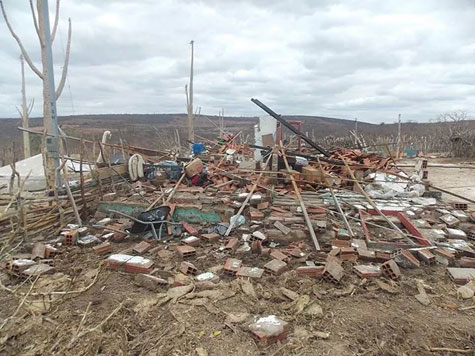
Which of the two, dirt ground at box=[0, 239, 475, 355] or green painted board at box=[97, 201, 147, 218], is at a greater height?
green painted board at box=[97, 201, 147, 218]

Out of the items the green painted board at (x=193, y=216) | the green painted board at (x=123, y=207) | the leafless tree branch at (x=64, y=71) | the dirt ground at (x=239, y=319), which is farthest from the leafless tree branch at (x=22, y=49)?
the dirt ground at (x=239, y=319)

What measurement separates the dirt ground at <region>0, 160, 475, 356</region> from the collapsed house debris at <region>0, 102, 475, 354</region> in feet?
0.29

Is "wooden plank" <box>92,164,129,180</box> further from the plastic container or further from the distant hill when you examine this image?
the distant hill

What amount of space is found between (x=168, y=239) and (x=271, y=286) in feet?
7.09

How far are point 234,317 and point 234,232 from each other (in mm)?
2299

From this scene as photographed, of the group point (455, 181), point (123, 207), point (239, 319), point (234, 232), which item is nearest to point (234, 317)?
point (239, 319)

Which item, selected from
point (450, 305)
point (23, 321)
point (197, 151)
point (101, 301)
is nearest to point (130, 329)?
point (101, 301)

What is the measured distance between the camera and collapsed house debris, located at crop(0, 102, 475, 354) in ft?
13.1

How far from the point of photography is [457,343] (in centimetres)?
292

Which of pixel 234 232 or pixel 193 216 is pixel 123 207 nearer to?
pixel 193 216

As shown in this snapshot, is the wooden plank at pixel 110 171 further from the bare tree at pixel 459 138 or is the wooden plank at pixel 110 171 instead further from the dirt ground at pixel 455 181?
the bare tree at pixel 459 138

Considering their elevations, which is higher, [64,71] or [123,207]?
[64,71]

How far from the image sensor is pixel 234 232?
5457 mm

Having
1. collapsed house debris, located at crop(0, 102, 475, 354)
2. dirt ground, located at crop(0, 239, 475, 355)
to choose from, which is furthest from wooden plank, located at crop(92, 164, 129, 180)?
dirt ground, located at crop(0, 239, 475, 355)
